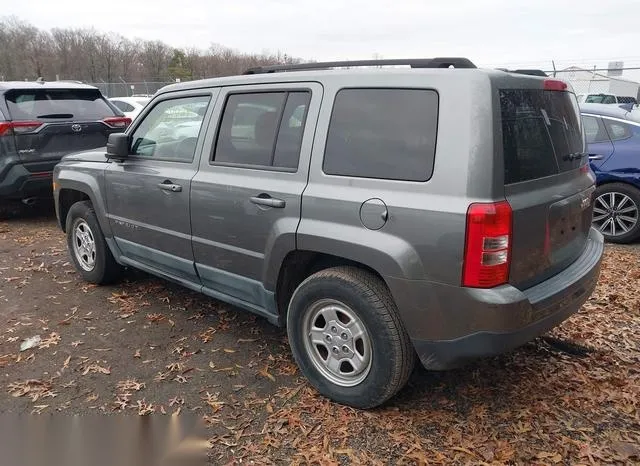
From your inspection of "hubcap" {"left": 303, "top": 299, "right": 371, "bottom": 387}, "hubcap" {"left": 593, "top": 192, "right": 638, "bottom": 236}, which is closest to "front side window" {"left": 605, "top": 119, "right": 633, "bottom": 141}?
"hubcap" {"left": 593, "top": 192, "right": 638, "bottom": 236}

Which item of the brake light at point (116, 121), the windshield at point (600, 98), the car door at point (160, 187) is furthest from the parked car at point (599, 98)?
the car door at point (160, 187)

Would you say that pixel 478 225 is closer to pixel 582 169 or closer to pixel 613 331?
pixel 582 169

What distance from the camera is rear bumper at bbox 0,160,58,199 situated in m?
6.89

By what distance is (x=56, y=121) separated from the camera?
7.18m

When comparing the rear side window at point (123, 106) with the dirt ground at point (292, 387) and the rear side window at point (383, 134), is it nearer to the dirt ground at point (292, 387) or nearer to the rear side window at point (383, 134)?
the dirt ground at point (292, 387)

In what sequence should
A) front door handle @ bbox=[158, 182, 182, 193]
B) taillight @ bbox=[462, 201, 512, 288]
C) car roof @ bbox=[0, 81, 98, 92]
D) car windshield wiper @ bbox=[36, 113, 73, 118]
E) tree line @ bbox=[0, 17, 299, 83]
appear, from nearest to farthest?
taillight @ bbox=[462, 201, 512, 288] → front door handle @ bbox=[158, 182, 182, 193] → car roof @ bbox=[0, 81, 98, 92] → car windshield wiper @ bbox=[36, 113, 73, 118] → tree line @ bbox=[0, 17, 299, 83]

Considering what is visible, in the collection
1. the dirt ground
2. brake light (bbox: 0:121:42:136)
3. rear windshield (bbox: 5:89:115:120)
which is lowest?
the dirt ground

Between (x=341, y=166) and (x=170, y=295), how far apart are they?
260 cm

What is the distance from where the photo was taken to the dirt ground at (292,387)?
8.86ft

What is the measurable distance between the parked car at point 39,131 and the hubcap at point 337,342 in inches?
219

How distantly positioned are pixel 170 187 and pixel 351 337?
1.77 meters

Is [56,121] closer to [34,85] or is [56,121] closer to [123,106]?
[34,85]

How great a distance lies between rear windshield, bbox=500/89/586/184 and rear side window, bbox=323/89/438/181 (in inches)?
14.4

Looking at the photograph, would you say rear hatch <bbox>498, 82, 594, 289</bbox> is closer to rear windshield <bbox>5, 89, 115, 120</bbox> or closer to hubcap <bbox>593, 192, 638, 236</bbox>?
hubcap <bbox>593, 192, 638, 236</bbox>
